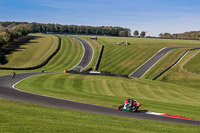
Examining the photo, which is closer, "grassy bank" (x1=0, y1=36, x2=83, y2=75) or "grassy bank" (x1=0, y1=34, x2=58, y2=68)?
"grassy bank" (x1=0, y1=36, x2=83, y2=75)

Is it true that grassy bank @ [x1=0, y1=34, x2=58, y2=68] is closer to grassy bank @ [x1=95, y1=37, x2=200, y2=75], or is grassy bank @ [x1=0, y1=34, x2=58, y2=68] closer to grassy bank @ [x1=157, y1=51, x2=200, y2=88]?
grassy bank @ [x1=95, y1=37, x2=200, y2=75]

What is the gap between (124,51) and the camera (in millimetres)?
108562

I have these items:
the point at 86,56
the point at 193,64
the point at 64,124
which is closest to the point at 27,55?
the point at 86,56

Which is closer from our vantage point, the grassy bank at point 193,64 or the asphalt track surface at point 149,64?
the grassy bank at point 193,64

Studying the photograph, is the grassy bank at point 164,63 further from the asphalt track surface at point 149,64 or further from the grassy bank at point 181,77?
the grassy bank at point 181,77

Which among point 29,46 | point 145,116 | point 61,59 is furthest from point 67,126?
point 29,46

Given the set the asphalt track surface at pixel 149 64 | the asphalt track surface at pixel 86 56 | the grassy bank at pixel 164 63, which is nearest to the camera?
the grassy bank at pixel 164 63

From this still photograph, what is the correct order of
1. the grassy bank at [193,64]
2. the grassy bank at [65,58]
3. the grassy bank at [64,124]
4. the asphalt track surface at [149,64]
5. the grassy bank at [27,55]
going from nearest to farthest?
the grassy bank at [64,124] < the grassy bank at [193,64] < the asphalt track surface at [149,64] < the grassy bank at [65,58] < the grassy bank at [27,55]

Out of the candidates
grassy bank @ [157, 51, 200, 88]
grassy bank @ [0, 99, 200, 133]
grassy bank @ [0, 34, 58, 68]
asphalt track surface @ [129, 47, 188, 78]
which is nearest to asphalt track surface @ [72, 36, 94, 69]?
grassy bank @ [0, 34, 58, 68]

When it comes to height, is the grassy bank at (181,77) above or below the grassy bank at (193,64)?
below

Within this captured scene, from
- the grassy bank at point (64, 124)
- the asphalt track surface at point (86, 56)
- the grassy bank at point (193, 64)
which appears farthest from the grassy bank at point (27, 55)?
the grassy bank at point (64, 124)

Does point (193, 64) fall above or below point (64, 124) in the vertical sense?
below

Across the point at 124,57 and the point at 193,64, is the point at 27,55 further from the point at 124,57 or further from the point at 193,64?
the point at 193,64

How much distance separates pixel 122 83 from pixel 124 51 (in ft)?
185
